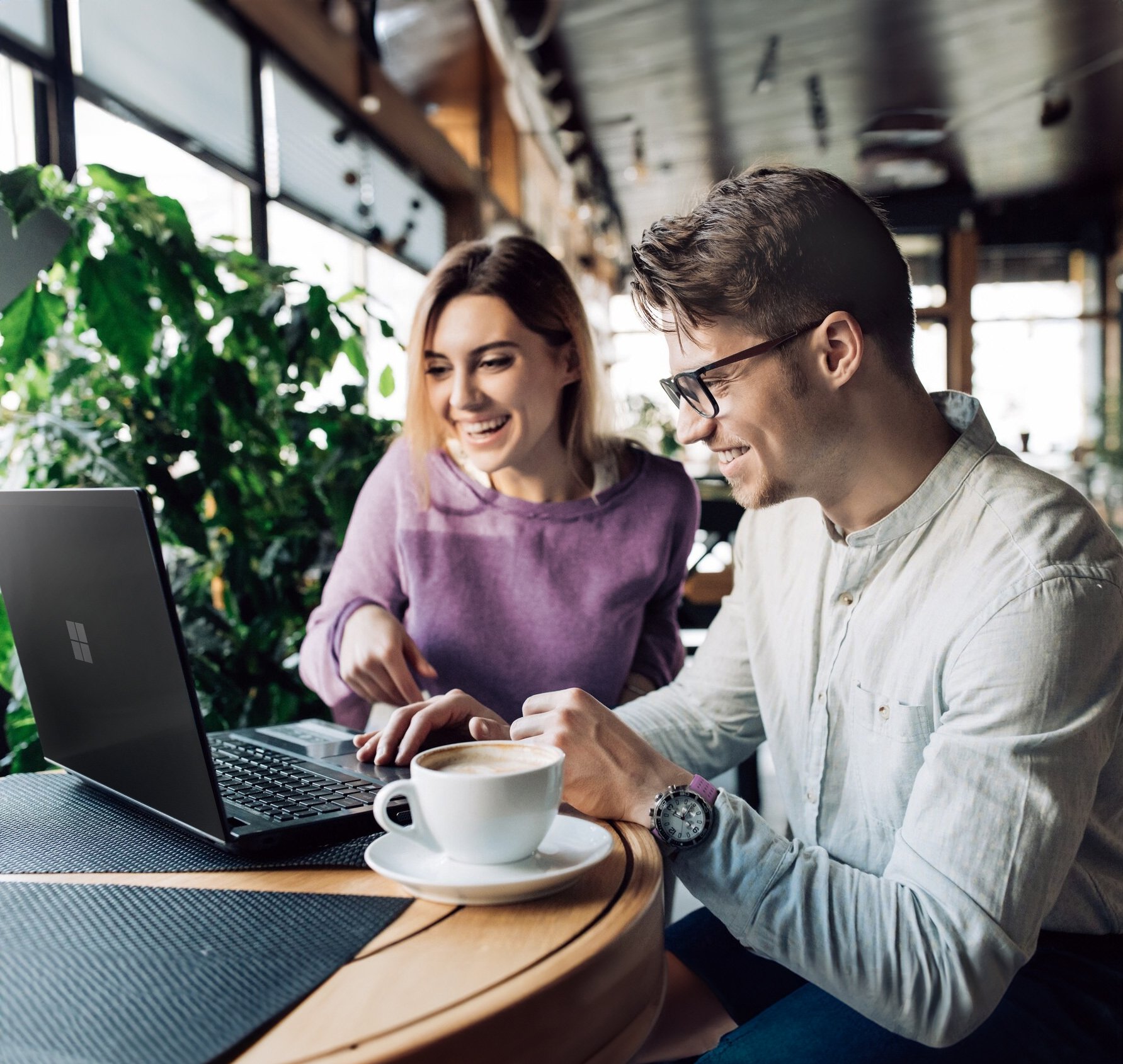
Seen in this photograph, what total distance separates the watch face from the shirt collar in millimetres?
372

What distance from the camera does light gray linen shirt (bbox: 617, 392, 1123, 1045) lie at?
32.3 inches

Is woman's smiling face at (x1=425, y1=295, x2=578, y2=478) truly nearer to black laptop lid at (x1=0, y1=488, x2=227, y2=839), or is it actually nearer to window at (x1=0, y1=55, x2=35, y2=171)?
black laptop lid at (x1=0, y1=488, x2=227, y2=839)

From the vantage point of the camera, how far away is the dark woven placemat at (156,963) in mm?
570

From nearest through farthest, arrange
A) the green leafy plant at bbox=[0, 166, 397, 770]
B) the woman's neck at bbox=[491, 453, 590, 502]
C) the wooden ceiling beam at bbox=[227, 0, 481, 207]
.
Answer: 1. the green leafy plant at bbox=[0, 166, 397, 770]
2. the woman's neck at bbox=[491, 453, 590, 502]
3. the wooden ceiling beam at bbox=[227, 0, 481, 207]

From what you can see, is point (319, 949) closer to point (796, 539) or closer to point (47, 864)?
point (47, 864)

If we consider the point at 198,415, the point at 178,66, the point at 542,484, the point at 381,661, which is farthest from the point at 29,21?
the point at 381,661

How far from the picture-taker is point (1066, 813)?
2.81 ft

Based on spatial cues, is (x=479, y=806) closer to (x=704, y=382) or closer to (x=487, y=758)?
(x=487, y=758)

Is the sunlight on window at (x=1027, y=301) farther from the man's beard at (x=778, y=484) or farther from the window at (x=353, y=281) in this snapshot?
the man's beard at (x=778, y=484)

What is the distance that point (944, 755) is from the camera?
2.86 feet

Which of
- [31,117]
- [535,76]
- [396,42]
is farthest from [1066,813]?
[535,76]

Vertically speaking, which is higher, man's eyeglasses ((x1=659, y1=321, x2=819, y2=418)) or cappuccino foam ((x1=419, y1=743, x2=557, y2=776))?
man's eyeglasses ((x1=659, y1=321, x2=819, y2=418))

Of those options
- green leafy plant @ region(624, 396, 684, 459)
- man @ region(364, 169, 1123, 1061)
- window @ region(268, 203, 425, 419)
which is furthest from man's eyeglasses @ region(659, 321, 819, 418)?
green leafy plant @ region(624, 396, 684, 459)

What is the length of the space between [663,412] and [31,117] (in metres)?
5.48
